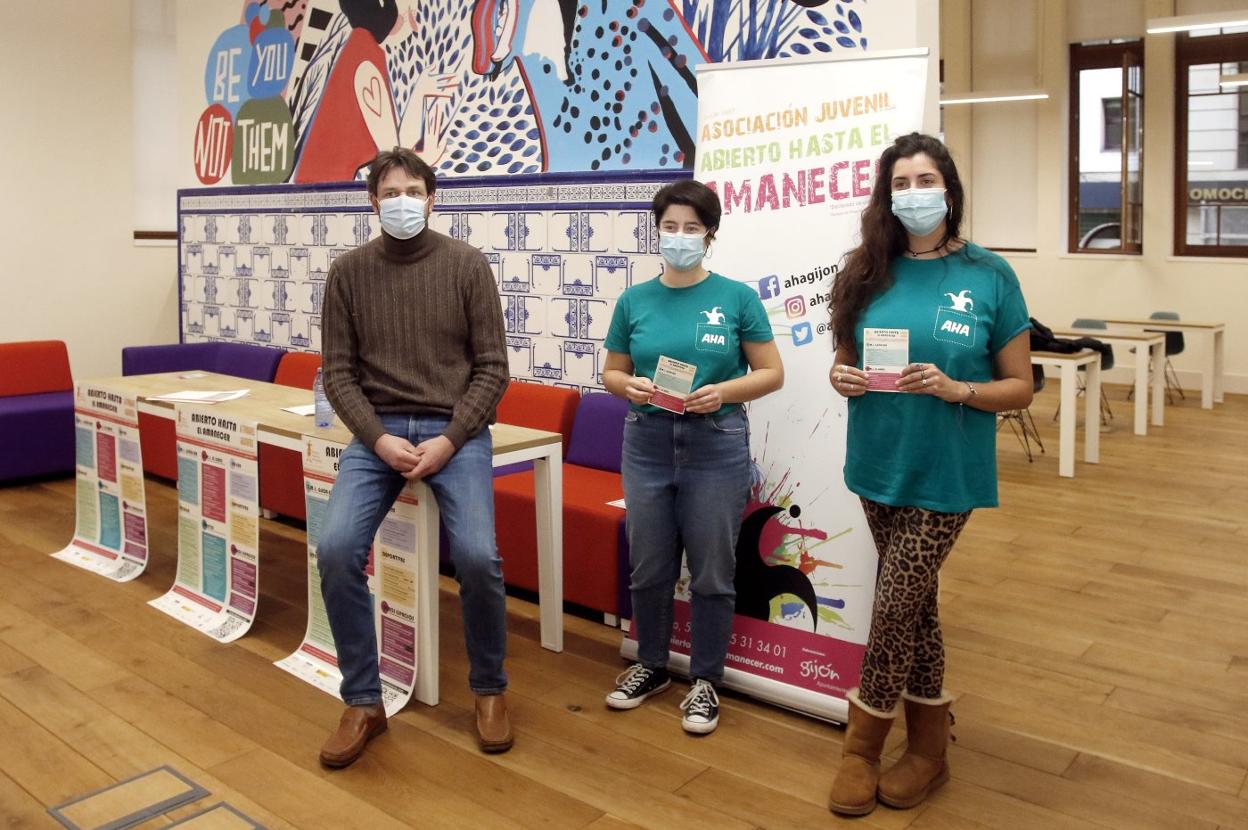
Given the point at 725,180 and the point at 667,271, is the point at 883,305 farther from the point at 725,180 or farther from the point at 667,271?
the point at 725,180

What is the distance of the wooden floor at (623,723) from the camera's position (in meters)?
2.88

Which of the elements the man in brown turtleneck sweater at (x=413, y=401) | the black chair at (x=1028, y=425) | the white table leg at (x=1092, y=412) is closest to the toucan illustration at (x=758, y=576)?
the man in brown turtleneck sweater at (x=413, y=401)

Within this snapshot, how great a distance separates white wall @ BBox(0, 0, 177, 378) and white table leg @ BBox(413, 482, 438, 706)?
18.6ft

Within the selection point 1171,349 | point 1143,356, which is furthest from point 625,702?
point 1171,349

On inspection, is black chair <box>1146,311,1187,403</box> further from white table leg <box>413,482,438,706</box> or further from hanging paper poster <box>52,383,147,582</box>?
hanging paper poster <box>52,383,147,582</box>

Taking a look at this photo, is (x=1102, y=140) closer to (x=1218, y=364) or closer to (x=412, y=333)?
(x=1218, y=364)

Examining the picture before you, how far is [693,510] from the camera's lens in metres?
3.31

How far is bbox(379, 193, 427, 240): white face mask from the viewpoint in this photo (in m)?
3.23

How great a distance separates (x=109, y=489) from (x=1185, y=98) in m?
9.80

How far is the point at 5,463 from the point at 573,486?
3.88 metres

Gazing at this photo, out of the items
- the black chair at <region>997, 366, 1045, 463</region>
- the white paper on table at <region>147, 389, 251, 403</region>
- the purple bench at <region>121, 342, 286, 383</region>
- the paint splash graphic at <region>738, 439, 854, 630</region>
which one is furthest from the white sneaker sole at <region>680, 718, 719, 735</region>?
the black chair at <region>997, 366, 1045, 463</region>

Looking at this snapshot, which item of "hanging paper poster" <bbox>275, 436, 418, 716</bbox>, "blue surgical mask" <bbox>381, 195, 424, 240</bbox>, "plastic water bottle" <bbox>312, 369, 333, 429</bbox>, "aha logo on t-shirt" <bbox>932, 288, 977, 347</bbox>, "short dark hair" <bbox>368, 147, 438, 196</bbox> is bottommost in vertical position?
"hanging paper poster" <bbox>275, 436, 418, 716</bbox>

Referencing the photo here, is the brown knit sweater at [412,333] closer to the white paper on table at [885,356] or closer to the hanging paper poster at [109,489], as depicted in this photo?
the white paper on table at [885,356]

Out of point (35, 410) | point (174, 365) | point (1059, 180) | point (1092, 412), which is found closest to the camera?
point (35, 410)
